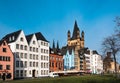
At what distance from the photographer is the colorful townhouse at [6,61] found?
85.5 m

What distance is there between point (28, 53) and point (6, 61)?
48.9 ft

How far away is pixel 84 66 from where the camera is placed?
166m

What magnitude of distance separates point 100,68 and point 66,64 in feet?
183

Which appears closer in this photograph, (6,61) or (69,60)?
(6,61)

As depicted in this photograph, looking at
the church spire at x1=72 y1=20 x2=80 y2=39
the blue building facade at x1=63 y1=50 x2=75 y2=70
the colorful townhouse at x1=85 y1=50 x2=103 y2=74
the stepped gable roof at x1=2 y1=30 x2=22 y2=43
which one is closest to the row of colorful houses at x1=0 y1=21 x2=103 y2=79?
the stepped gable roof at x1=2 y1=30 x2=22 y2=43

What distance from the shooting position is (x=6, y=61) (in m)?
87.1

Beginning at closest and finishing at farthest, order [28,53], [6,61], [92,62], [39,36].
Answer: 1. [6,61]
2. [28,53]
3. [39,36]
4. [92,62]

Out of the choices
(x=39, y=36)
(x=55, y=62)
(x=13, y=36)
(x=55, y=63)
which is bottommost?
(x=55, y=63)

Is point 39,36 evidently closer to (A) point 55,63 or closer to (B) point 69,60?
(A) point 55,63

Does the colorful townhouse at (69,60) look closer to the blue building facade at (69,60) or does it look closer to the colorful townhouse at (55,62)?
the blue building facade at (69,60)

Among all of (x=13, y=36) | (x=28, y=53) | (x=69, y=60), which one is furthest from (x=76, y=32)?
(x=13, y=36)

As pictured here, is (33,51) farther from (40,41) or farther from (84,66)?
(84,66)

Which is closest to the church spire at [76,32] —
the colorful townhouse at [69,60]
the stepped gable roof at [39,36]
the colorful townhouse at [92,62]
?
the colorful townhouse at [92,62]

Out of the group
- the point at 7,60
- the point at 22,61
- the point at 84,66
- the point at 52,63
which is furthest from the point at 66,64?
the point at 7,60
